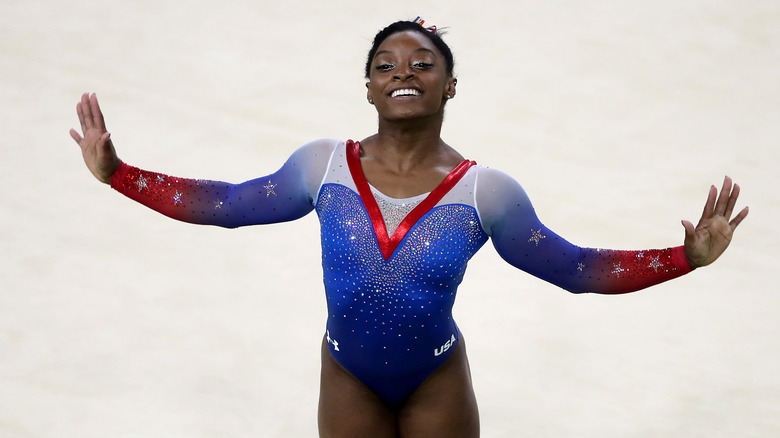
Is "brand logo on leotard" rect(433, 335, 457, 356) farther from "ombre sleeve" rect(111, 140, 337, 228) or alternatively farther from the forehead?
the forehead

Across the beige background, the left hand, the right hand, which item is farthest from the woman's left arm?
the beige background

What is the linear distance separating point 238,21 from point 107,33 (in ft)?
3.32

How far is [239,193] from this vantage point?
360cm

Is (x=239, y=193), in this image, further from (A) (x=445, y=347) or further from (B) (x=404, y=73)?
(A) (x=445, y=347)

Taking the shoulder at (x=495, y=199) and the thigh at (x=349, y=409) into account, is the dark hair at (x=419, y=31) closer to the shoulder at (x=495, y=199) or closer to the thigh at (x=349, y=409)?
the shoulder at (x=495, y=199)

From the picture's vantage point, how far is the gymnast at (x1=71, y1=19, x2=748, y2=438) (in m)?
3.40

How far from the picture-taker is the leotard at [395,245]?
3.39 metres

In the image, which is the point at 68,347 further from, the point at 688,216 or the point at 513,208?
the point at 688,216

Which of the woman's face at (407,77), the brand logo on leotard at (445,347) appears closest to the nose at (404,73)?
the woman's face at (407,77)

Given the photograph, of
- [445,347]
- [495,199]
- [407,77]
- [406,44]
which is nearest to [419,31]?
[406,44]

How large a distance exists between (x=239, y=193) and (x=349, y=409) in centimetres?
72

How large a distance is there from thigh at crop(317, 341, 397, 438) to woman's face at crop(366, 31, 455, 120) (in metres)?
0.80

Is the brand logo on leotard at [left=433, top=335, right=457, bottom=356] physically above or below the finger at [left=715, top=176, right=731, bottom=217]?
below

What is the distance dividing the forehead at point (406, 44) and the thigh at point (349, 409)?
3.11ft
